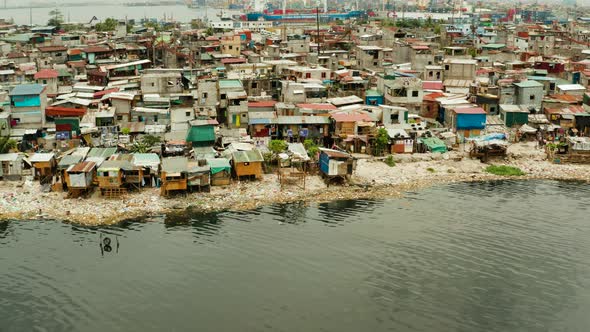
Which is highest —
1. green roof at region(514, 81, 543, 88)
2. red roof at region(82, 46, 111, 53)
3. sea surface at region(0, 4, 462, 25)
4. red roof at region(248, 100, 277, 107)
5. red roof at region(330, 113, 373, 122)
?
sea surface at region(0, 4, 462, 25)

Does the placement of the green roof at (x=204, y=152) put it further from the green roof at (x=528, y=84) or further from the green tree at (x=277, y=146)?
the green roof at (x=528, y=84)

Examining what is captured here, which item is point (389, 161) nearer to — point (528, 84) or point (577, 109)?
point (528, 84)

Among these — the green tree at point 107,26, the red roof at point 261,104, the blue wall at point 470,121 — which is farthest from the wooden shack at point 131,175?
the green tree at point 107,26

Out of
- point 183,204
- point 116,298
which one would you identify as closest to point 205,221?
point 183,204

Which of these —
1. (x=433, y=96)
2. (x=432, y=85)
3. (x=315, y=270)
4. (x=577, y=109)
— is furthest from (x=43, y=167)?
(x=577, y=109)

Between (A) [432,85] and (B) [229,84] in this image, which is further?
(A) [432,85]

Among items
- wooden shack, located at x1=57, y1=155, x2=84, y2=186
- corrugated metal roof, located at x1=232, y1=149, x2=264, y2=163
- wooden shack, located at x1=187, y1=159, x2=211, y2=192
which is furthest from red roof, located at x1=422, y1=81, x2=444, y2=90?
wooden shack, located at x1=57, y1=155, x2=84, y2=186

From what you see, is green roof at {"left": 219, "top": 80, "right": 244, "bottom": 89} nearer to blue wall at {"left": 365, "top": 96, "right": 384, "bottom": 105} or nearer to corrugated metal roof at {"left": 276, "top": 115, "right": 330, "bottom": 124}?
corrugated metal roof at {"left": 276, "top": 115, "right": 330, "bottom": 124}
